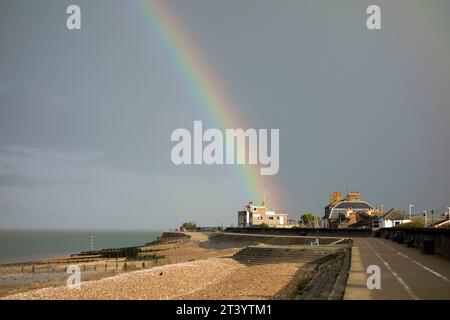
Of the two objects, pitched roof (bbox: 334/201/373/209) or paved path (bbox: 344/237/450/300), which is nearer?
paved path (bbox: 344/237/450/300)

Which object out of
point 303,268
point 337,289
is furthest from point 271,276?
point 337,289

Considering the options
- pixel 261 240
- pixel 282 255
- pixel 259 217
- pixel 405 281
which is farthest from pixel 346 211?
pixel 405 281

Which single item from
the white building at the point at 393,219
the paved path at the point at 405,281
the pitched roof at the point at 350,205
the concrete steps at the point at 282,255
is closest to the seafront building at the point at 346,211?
the pitched roof at the point at 350,205

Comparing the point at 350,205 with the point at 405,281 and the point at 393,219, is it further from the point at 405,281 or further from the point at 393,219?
the point at 405,281

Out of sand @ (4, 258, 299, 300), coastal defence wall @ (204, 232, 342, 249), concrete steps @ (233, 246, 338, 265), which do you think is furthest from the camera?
coastal defence wall @ (204, 232, 342, 249)

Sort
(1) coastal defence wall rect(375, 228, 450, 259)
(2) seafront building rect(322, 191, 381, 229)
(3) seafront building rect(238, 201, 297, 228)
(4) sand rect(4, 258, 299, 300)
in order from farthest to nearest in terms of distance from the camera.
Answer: (3) seafront building rect(238, 201, 297, 228) < (2) seafront building rect(322, 191, 381, 229) < (1) coastal defence wall rect(375, 228, 450, 259) < (4) sand rect(4, 258, 299, 300)

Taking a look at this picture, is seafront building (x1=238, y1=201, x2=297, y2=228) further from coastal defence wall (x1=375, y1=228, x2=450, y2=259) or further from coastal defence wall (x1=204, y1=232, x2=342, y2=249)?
coastal defence wall (x1=375, y1=228, x2=450, y2=259)

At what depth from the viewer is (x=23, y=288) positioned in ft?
129

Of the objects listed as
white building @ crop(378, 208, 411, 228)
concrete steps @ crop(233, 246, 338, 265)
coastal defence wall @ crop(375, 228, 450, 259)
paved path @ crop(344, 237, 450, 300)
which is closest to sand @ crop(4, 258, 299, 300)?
concrete steps @ crop(233, 246, 338, 265)

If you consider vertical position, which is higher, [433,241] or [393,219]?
[433,241]

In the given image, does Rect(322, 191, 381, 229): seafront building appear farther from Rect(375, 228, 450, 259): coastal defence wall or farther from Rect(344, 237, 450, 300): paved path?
Rect(344, 237, 450, 300): paved path

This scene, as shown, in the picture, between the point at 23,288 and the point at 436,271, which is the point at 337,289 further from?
the point at 23,288

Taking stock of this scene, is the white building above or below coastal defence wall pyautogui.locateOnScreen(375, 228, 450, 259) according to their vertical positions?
below
